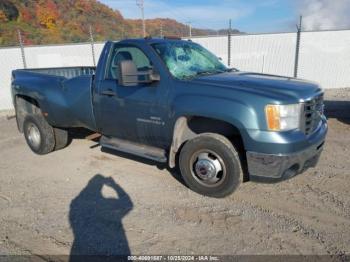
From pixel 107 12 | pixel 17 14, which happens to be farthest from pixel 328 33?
pixel 107 12

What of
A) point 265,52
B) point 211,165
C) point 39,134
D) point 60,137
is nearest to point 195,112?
point 211,165

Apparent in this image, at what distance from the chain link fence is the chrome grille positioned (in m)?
9.33

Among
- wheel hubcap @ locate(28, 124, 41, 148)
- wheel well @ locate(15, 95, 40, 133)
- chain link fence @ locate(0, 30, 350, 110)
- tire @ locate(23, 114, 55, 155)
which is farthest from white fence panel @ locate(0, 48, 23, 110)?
wheel hubcap @ locate(28, 124, 41, 148)

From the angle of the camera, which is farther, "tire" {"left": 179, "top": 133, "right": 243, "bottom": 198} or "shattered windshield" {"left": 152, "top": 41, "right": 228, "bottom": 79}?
"shattered windshield" {"left": 152, "top": 41, "right": 228, "bottom": 79}

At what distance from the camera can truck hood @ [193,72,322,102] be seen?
4.04 metres

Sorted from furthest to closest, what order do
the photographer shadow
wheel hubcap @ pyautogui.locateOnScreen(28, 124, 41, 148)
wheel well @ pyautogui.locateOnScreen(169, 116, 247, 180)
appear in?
wheel hubcap @ pyautogui.locateOnScreen(28, 124, 41, 148), wheel well @ pyautogui.locateOnScreen(169, 116, 247, 180), the photographer shadow

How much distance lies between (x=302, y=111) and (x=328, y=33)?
460 inches

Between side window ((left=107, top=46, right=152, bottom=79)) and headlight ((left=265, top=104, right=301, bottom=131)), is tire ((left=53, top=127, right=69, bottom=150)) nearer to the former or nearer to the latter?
side window ((left=107, top=46, right=152, bottom=79))

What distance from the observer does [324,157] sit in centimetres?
588

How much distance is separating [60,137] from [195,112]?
11.4 feet

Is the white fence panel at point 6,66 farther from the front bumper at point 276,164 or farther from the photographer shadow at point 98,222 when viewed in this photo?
the front bumper at point 276,164

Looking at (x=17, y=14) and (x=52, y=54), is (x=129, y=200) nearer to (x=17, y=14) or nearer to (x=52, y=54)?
(x=52, y=54)

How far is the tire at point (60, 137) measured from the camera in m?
6.72

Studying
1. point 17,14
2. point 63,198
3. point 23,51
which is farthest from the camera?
point 17,14
